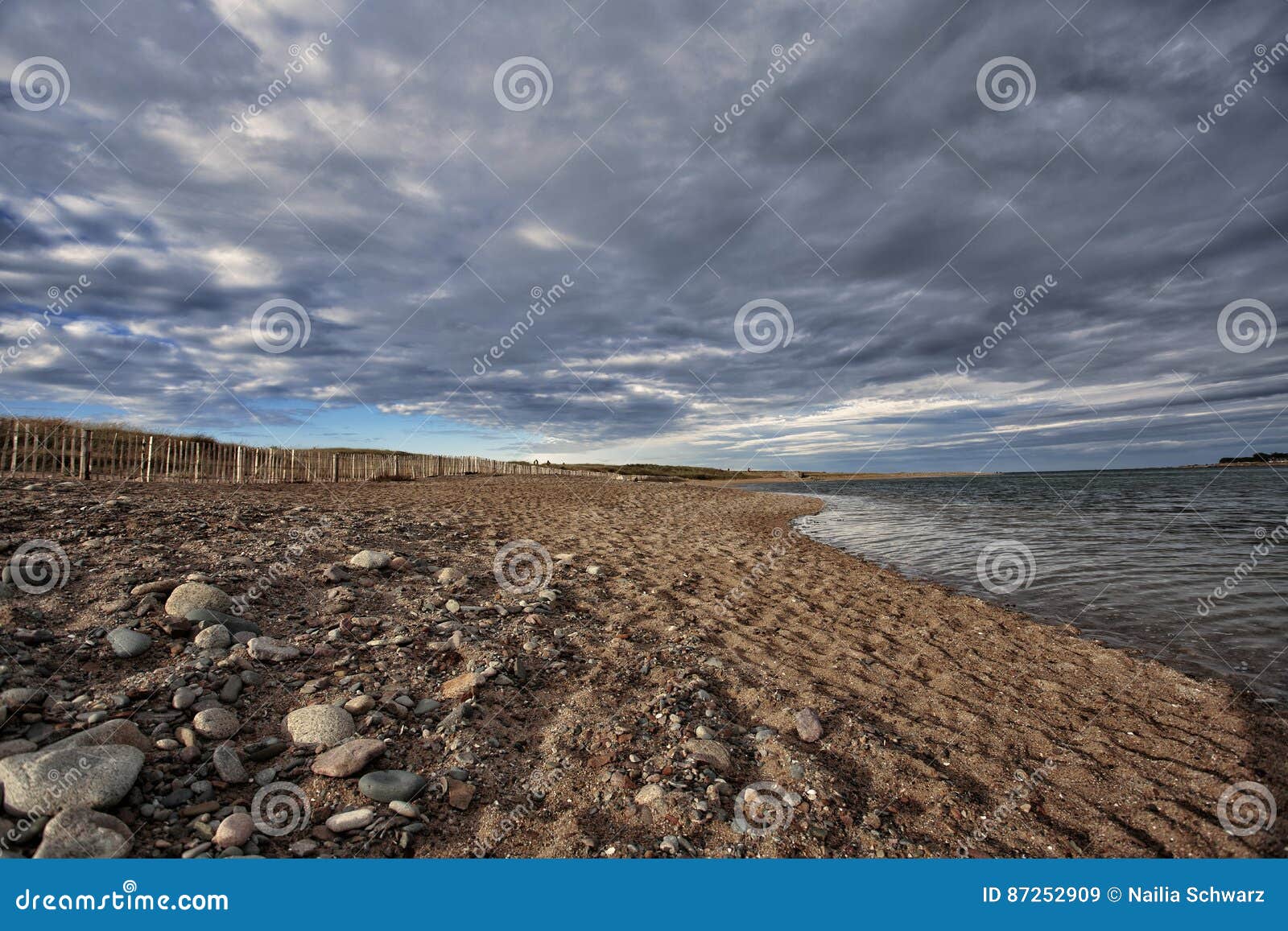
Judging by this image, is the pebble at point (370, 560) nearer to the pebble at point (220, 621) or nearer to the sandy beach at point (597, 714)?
the sandy beach at point (597, 714)

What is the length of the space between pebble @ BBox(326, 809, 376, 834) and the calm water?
8979 millimetres

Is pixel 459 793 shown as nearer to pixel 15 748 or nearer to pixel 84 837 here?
pixel 84 837

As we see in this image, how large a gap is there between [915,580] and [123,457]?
2741 cm

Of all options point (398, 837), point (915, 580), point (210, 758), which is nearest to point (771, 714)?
point (398, 837)

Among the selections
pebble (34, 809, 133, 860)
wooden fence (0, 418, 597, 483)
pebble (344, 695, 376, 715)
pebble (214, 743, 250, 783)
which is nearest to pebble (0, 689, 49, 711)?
pebble (214, 743, 250, 783)

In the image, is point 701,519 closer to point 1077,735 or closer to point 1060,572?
Result: point 1060,572

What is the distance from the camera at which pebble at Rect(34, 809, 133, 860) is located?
2814mm

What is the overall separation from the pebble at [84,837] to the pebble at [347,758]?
0.99m

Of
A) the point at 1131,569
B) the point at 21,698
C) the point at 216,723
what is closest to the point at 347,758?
the point at 216,723

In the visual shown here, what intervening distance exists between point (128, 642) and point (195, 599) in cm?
91

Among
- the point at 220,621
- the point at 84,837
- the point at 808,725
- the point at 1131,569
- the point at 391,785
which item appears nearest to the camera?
the point at 84,837

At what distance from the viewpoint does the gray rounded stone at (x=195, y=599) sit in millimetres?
5617

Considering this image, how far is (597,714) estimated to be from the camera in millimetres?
4875

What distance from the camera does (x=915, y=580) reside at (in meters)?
11.5
